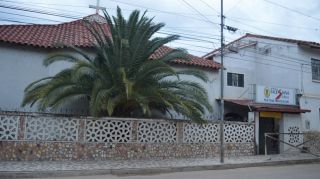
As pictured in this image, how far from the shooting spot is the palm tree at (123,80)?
54.5ft

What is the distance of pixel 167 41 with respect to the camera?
18.1 metres

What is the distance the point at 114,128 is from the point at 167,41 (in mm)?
4433

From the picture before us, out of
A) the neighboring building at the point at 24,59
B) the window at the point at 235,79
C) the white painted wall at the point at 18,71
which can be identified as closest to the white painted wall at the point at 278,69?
the window at the point at 235,79

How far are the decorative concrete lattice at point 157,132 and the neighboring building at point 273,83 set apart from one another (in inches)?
192

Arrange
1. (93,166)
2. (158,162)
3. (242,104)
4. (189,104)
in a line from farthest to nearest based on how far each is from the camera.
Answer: (242,104), (189,104), (158,162), (93,166)

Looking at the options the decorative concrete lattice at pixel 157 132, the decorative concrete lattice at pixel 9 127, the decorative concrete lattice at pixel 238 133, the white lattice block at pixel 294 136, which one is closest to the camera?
the decorative concrete lattice at pixel 9 127

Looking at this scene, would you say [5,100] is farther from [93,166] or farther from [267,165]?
[267,165]

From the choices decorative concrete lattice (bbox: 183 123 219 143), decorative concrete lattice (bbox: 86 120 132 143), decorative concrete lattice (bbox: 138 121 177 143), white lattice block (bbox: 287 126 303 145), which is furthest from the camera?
white lattice block (bbox: 287 126 303 145)

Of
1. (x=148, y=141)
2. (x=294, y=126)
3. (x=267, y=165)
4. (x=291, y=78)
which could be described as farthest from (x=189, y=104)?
(x=291, y=78)

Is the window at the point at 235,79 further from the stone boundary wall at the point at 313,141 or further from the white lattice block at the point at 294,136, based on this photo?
the stone boundary wall at the point at 313,141

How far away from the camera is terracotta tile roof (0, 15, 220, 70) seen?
19.7 meters

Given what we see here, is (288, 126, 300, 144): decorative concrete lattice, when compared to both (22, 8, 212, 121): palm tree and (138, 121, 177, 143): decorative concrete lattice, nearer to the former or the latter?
(22, 8, 212, 121): palm tree

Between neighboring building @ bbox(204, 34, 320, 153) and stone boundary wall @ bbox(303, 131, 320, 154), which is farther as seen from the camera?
stone boundary wall @ bbox(303, 131, 320, 154)

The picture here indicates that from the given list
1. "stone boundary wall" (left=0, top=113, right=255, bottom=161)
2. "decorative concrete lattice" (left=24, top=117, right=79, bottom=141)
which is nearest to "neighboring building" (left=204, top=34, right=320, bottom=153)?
"stone boundary wall" (left=0, top=113, right=255, bottom=161)
